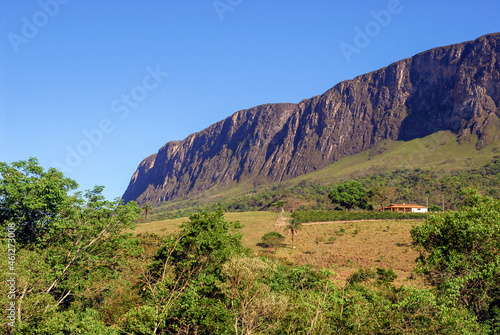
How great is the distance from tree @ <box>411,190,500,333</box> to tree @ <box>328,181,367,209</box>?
94.4m

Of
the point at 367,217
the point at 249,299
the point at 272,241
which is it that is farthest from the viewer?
the point at 367,217

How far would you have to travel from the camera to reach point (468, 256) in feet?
71.7

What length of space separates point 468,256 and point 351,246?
52812 millimetres

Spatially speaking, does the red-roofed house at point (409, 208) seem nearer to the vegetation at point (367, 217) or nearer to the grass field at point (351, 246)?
the vegetation at point (367, 217)

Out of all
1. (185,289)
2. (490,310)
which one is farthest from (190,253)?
(490,310)

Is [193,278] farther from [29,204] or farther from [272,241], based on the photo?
[272,241]

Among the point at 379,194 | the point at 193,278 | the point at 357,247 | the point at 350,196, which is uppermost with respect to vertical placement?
the point at 379,194

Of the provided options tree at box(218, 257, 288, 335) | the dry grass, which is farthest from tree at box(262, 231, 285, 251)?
tree at box(218, 257, 288, 335)

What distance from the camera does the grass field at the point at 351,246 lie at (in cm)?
6300

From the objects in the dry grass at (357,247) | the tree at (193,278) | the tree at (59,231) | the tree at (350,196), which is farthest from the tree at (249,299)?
the tree at (350,196)

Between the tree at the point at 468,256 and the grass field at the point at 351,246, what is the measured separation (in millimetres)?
28855

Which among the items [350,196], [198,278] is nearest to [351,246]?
[350,196]

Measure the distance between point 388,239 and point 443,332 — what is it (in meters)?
60.7

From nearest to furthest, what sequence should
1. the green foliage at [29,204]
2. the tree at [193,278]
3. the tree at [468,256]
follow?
the tree at [468,256] < the tree at [193,278] < the green foliage at [29,204]
